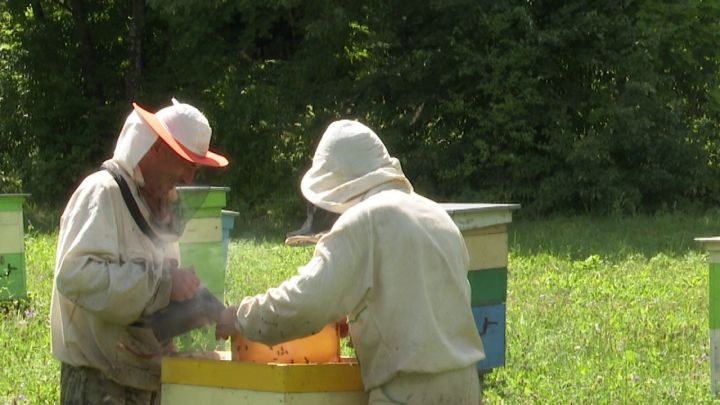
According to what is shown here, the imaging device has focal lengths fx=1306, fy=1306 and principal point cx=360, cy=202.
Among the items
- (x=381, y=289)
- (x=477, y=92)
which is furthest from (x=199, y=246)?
(x=477, y=92)

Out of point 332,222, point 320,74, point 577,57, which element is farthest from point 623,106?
point 332,222

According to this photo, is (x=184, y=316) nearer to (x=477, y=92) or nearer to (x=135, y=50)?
(x=477, y=92)

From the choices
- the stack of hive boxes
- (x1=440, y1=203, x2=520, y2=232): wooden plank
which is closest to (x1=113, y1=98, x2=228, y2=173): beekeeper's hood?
(x1=440, y1=203, x2=520, y2=232): wooden plank

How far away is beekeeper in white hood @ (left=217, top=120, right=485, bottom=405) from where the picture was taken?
3.53 meters

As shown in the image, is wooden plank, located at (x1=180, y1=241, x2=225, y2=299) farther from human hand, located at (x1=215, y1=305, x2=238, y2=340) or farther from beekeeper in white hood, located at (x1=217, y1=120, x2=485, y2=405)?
beekeeper in white hood, located at (x1=217, y1=120, x2=485, y2=405)

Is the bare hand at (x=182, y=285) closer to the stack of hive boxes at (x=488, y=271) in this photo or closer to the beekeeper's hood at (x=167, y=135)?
the beekeeper's hood at (x=167, y=135)

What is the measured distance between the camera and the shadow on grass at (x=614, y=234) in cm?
1160

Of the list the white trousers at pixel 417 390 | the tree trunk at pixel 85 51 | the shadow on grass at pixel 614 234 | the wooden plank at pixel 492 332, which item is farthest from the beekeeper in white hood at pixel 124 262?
the tree trunk at pixel 85 51

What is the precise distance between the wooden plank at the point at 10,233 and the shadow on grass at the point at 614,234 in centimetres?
465

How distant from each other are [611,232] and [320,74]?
6.10 metres

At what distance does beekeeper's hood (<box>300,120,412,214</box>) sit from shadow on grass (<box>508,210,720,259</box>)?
25.5 feet

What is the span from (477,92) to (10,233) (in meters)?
9.39

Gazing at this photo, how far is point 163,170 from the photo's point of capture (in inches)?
149

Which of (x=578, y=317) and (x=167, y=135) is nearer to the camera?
(x=167, y=135)
